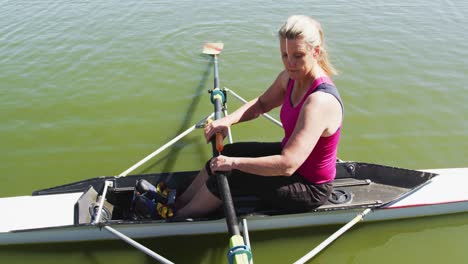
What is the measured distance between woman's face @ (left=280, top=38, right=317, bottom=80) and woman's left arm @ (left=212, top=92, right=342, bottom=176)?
0.67 feet

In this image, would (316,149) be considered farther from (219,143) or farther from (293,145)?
(219,143)

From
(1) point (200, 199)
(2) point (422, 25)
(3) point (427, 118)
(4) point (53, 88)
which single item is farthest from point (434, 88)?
(4) point (53, 88)

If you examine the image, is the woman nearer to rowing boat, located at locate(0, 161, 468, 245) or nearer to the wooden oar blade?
rowing boat, located at locate(0, 161, 468, 245)

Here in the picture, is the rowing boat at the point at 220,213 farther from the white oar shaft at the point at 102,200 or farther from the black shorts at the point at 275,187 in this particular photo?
the black shorts at the point at 275,187

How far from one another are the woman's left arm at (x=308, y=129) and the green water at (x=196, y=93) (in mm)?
1337

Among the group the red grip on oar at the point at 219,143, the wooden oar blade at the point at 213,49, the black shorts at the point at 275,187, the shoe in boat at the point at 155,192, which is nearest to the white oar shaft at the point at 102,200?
the shoe in boat at the point at 155,192

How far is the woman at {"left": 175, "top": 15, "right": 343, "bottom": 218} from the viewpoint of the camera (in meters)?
2.48

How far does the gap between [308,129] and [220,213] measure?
1269mm

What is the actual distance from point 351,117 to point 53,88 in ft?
14.8

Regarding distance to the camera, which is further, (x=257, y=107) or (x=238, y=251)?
(x=257, y=107)

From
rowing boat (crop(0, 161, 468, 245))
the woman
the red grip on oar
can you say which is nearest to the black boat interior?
rowing boat (crop(0, 161, 468, 245))

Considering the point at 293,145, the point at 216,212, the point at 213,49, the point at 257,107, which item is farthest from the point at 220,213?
the point at 213,49

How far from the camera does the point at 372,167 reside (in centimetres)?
393

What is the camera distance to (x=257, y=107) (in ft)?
11.7
